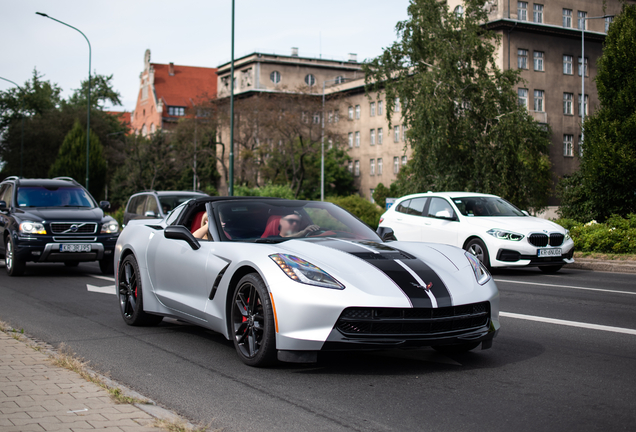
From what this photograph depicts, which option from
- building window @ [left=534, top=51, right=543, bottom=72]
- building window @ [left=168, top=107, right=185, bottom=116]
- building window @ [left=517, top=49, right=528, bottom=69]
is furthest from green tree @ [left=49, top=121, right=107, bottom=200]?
building window @ [left=168, top=107, right=185, bottom=116]

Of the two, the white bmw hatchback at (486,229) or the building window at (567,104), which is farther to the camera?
the building window at (567,104)

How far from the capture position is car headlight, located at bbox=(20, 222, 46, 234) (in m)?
14.0

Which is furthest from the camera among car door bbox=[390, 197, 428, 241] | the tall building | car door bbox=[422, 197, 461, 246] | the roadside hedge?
the tall building

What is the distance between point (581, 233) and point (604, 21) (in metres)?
51.9

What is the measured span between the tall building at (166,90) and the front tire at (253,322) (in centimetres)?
11507

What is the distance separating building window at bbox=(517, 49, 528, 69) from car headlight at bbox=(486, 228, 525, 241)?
156 feet

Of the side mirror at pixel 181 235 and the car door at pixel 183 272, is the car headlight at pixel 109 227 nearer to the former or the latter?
the car door at pixel 183 272

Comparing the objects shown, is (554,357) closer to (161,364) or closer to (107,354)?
(161,364)

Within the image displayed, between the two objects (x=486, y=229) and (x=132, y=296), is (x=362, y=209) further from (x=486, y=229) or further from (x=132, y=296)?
(x=132, y=296)

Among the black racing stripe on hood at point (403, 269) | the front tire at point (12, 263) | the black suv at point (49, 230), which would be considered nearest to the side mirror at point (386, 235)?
the black racing stripe on hood at point (403, 269)

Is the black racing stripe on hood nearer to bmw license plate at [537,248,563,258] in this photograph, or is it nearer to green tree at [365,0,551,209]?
bmw license plate at [537,248,563,258]

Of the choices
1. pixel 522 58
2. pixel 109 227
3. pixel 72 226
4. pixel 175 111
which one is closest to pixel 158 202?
pixel 109 227

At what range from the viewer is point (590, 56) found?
61.3 meters

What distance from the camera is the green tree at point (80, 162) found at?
66.0 metres
